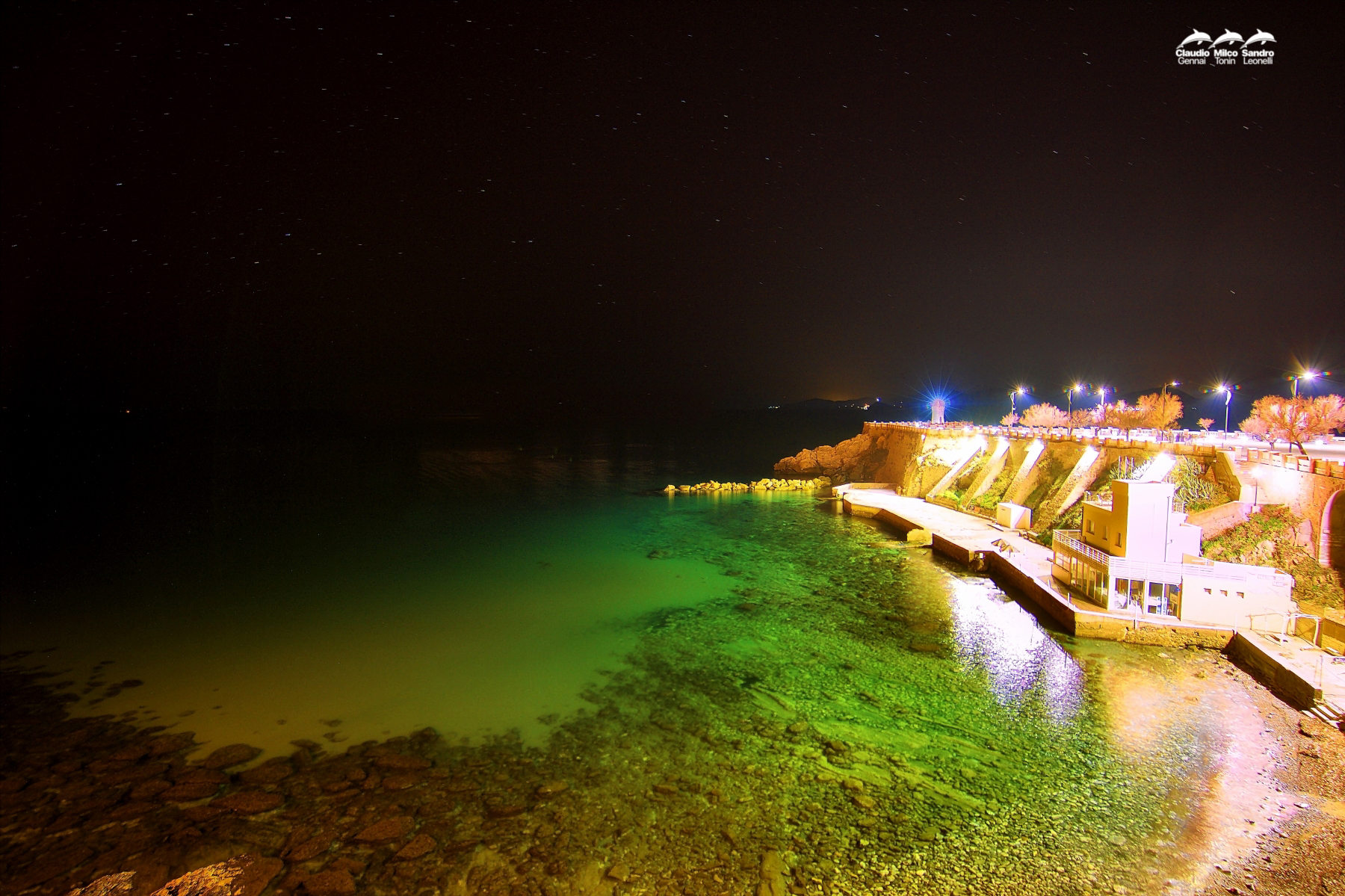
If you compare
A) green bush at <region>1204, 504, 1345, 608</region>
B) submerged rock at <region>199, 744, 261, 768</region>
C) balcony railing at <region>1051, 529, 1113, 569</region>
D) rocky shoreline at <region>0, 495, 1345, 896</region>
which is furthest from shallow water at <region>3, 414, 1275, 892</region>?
green bush at <region>1204, 504, 1345, 608</region>

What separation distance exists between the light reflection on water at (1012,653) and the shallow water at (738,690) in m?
0.09

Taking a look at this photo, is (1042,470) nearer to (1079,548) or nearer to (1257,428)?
(1079,548)

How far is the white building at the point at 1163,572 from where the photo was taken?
626 inches

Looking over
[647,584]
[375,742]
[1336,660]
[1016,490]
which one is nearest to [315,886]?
[375,742]

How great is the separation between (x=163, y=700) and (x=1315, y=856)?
874 inches

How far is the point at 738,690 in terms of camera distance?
15320mm

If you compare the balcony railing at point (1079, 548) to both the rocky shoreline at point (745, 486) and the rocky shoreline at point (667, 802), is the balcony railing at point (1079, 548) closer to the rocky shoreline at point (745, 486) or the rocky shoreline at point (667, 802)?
the rocky shoreline at point (667, 802)

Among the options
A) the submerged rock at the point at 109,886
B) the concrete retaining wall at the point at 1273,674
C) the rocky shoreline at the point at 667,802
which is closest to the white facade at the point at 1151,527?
the concrete retaining wall at the point at 1273,674

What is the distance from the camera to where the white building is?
1589 centimetres

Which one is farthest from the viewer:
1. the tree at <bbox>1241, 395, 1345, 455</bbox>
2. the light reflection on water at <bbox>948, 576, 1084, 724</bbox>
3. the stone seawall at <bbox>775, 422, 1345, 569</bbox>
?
the tree at <bbox>1241, 395, 1345, 455</bbox>

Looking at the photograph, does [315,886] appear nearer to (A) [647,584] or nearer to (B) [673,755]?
(B) [673,755]

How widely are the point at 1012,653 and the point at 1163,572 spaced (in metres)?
4.78

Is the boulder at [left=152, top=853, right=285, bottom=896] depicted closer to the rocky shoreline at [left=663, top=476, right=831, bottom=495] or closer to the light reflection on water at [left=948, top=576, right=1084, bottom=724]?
the light reflection on water at [left=948, top=576, right=1084, bottom=724]

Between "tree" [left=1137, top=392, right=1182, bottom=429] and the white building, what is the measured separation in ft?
83.8
